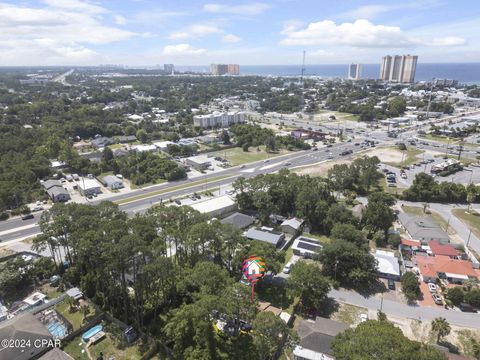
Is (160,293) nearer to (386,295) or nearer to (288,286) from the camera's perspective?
(288,286)

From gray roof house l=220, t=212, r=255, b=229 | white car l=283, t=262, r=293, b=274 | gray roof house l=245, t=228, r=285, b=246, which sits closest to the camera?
white car l=283, t=262, r=293, b=274

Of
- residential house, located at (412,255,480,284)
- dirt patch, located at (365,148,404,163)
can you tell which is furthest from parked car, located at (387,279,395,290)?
dirt patch, located at (365,148,404,163)

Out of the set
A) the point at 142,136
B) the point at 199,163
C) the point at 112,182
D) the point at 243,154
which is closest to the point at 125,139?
the point at 142,136

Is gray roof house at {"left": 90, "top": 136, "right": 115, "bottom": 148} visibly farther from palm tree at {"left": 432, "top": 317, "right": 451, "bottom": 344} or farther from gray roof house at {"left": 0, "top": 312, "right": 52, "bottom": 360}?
palm tree at {"left": 432, "top": 317, "right": 451, "bottom": 344}

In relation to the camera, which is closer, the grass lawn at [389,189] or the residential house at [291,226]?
the residential house at [291,226]

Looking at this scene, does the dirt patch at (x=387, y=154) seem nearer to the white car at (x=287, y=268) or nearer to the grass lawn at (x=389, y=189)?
the grass lawn at (x=389, y=189)

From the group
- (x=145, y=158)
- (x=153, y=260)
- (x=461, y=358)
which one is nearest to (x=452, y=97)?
(x=145, y=158)

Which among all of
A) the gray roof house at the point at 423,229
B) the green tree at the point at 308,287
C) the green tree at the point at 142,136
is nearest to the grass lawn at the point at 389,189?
the gray roof house at the point at 423,229
